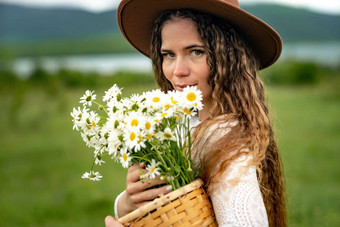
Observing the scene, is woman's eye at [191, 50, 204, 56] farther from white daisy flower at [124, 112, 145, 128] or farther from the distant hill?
the distant hill

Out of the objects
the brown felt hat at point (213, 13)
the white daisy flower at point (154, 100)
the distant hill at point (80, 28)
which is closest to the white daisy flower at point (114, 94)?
the white daisy flower at point (154, 100)

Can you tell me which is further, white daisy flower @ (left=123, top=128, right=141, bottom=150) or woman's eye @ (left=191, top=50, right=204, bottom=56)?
woman's eye @ (left=191, top=50, right=204, bottom=56)

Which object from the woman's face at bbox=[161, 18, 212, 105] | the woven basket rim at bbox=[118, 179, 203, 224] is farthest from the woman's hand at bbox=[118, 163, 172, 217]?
the woman's face at bbox=[161, 18, 212, 105]

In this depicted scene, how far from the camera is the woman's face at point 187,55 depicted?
211cm

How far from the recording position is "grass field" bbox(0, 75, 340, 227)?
5996 millimetres

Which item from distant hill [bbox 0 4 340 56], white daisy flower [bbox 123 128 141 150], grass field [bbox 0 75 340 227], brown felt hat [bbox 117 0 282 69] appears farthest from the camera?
distant hill [bbox 0 4 340 56]

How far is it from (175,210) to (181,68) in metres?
0.79

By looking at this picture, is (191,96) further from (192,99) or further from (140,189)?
(140,189)

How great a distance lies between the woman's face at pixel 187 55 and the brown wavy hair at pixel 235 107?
0.11ft

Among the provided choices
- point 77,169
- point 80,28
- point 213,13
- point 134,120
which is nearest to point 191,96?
point 134,120

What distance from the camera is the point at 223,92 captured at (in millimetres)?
2174

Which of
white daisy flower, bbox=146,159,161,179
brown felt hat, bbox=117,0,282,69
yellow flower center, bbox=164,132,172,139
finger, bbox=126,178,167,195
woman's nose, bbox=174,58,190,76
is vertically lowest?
finger, bbox=126,178,167,195

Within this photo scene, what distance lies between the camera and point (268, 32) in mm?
2178

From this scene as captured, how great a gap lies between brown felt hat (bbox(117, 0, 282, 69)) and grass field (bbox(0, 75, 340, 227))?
510 millimetres
